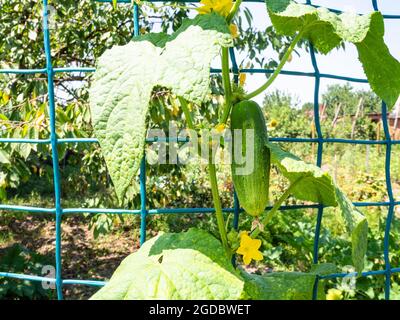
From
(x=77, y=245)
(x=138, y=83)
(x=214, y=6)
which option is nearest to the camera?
(x=138, y=83)

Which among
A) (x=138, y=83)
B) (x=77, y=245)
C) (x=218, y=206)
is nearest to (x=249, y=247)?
(x=218, y=206)

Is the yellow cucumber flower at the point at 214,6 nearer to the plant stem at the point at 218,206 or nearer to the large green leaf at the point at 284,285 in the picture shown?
the plant stem at the point at 218,206

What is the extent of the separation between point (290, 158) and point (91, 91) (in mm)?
323

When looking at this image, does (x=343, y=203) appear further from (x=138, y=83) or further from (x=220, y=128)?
(x=138, y=83)

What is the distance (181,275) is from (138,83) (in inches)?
11.4

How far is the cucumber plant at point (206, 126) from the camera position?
0.62m

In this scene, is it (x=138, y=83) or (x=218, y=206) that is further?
(x=218, y=206)

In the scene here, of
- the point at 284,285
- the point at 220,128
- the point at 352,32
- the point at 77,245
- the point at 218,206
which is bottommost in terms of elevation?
the point at 77,245

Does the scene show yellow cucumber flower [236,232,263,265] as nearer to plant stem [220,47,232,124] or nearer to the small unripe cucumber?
the small unripe cucumber

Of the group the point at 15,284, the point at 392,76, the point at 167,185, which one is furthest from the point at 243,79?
the point at 167,185

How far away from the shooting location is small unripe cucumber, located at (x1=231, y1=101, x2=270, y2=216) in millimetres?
781

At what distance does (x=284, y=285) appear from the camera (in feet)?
2.90

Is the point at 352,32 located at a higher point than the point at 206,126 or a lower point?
higher

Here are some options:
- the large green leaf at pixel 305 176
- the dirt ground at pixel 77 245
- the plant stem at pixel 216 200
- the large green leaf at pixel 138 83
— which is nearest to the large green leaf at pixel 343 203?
the large green leaf at pixel 305 176
